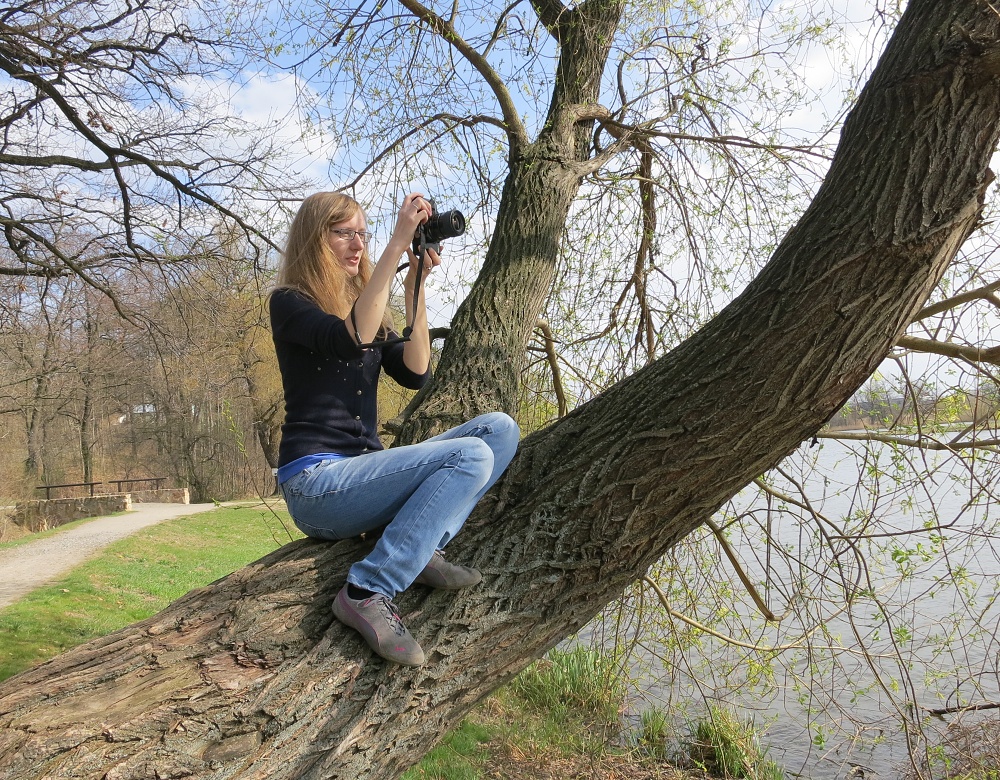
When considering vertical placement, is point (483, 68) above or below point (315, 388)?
above

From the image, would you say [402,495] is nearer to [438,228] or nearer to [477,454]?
[477,454]

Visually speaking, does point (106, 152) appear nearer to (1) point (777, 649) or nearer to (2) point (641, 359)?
(2) point (641, 359)

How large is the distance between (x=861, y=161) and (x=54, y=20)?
599 centimetres

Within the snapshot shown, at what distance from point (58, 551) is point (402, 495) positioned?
36.8ft

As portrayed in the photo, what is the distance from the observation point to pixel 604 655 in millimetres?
4043

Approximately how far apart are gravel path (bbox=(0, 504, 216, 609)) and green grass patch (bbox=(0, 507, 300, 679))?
9.2 inches

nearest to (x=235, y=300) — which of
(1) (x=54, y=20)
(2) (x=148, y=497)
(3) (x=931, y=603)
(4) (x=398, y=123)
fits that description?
(1) (x=54, y=20)

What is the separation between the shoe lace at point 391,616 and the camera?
174cm

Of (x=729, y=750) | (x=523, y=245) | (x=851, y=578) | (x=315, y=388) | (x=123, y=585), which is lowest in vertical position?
(x=729, y=750)

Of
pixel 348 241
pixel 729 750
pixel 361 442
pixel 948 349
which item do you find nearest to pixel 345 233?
pixel 348 241

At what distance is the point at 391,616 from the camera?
176 cm

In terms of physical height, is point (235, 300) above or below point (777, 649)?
above

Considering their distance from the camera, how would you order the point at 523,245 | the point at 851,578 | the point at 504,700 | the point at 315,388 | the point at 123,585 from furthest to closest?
the point at 123,585 → the point at 504,700 → the point at 851,578 → the point at 523,245 → the point at 315,388

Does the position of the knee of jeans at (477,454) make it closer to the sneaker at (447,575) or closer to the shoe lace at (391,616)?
the sneaker at (447,575)
